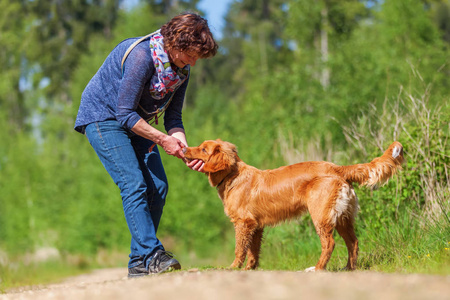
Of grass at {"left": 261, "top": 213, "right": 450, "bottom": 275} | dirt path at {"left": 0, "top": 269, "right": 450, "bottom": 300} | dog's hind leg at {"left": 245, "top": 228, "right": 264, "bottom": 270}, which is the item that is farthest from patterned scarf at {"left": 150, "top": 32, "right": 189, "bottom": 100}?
grass at {"left": 261, "top": 213, "right": 450, "bottom": 275}

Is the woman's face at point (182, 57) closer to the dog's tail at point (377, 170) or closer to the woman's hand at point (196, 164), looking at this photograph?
the woman's hand at point (196, 164)

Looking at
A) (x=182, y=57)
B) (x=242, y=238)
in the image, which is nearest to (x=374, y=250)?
(x=242, y=238)

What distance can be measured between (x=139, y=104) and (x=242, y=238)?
5.38ft

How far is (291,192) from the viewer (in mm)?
4918

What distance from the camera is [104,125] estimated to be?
15.6 ft

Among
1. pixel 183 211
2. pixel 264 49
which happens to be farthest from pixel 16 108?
pixel 183 211

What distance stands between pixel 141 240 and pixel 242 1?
1381 inches

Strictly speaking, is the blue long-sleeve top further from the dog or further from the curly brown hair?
the dog

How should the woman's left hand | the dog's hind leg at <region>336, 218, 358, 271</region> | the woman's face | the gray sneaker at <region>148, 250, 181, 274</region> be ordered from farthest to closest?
the woman's left hand
the dog's hind leg at <region>336, 218, 358, 271</region>
the woman's face
the gray sneaker at <region>148, 250, 181, 274</region>

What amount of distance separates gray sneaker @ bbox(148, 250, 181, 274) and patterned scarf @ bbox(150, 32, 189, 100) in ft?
4.84

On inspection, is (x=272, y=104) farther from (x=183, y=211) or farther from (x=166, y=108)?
(x=166, y=108)

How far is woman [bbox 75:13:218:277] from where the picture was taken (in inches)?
179

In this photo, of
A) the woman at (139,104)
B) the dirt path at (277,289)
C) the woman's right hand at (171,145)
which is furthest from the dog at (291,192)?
the dirt path at (277,289)

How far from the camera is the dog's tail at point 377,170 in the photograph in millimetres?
4750
